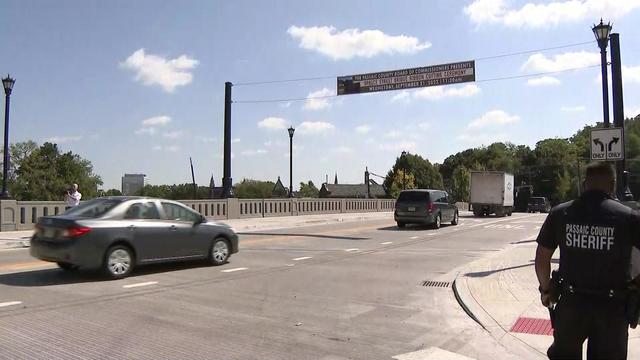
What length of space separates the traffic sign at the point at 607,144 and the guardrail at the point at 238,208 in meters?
18.3

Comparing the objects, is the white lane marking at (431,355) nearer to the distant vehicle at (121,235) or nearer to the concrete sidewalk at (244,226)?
the distant vehicle at (121,235)

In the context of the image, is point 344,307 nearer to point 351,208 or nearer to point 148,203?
point 148,203

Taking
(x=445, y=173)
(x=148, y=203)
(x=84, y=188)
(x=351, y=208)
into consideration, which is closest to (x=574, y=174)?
(x=445, y=173)

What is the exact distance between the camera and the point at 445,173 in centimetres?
14375

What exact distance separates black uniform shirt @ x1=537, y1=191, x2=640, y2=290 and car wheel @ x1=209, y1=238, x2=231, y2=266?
30.2 feet

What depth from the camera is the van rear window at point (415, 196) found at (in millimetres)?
25225

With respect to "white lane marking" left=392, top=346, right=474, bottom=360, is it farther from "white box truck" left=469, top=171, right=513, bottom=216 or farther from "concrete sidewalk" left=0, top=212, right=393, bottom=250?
"white box truck" left=469, top=171, right=513, bottom=216

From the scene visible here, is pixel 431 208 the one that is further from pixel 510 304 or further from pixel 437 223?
pixel 510 304

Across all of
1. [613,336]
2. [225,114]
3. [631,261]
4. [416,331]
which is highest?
[225,114]

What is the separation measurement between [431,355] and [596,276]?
2547mm

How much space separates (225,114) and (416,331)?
74.5ft

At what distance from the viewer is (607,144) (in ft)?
38.0

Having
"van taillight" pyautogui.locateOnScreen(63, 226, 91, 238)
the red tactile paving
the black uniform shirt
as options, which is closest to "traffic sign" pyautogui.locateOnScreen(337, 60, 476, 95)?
the red tactile paving

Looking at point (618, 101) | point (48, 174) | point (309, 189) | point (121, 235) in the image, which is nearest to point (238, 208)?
point (121, 235)
